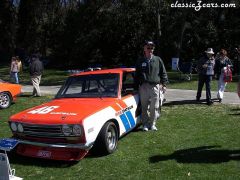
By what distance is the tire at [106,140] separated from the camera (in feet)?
21.9

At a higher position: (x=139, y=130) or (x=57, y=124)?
(x=57, y=124)

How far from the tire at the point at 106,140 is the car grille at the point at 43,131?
2.28 ft

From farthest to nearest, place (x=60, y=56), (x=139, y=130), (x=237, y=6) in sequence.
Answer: (x=60, y=56) → (x=237, y=6) → (x=139, y=130)

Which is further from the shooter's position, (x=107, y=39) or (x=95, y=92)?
(x=107, y=39)

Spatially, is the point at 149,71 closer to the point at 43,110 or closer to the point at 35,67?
the point at 43,110

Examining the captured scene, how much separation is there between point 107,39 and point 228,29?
10270mm

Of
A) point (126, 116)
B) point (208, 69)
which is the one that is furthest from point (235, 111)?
point (126, 116)

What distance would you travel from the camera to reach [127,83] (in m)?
8.38

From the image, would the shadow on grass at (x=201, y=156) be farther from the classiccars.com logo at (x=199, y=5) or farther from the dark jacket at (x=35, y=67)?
the classiccars.com logo at (x=199, y=5)

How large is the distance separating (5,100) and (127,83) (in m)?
5.72

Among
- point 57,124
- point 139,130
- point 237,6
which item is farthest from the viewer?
point 237,6

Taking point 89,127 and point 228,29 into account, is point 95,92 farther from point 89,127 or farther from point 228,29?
point 228,29

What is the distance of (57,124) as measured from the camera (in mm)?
6340

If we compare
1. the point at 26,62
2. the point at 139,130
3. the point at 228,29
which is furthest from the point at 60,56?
the point at 139,130
